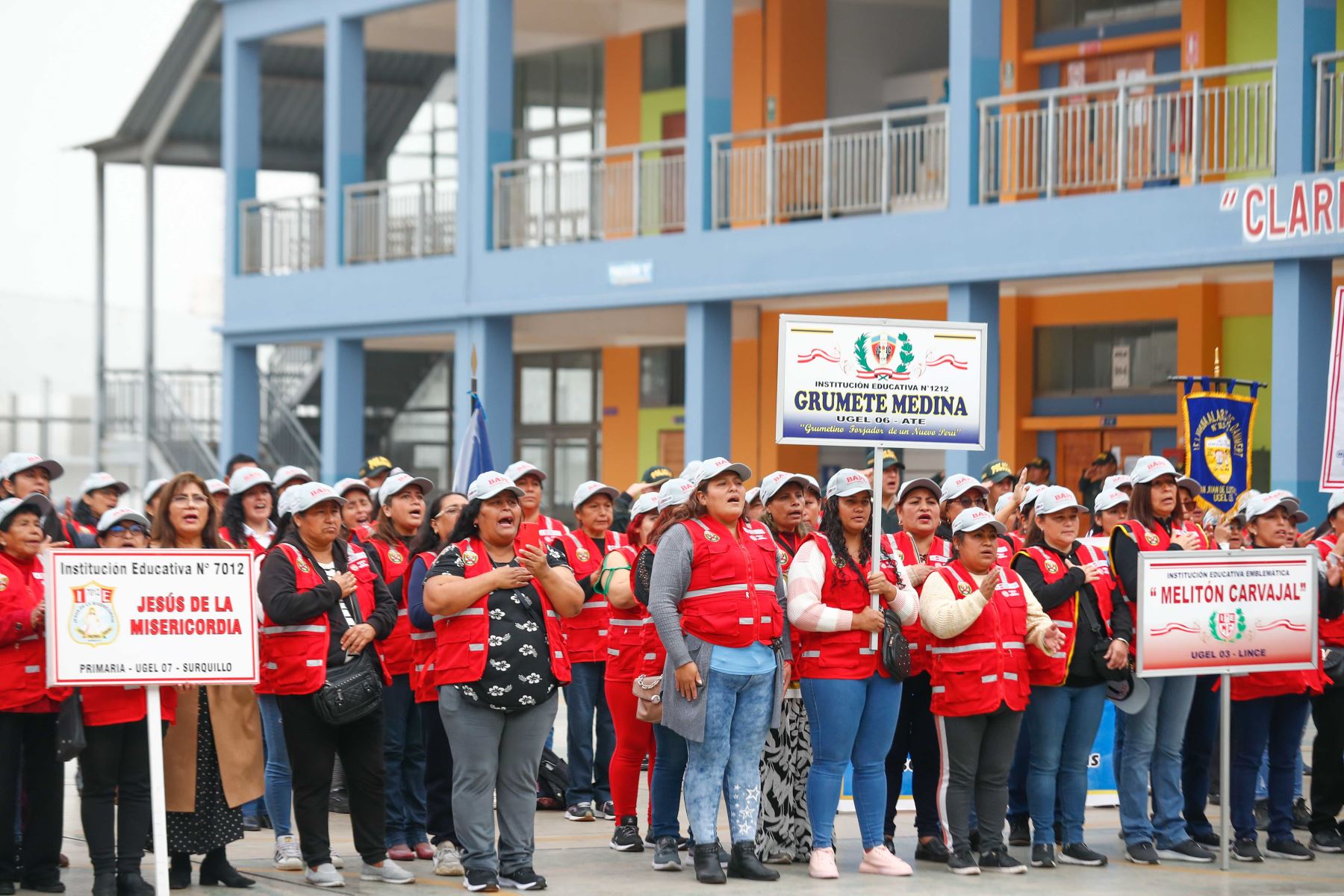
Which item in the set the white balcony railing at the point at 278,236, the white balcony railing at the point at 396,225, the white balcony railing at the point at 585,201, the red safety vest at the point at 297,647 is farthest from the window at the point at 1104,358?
the red safety vest at the point at 297,647

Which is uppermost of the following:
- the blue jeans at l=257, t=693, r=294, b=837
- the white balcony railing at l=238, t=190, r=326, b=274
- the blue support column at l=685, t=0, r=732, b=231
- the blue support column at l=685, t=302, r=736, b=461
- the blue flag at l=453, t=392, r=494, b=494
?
the blue support column at l=685, t=0, r=732, b=231

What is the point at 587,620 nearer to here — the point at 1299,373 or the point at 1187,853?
the point at 1187,853

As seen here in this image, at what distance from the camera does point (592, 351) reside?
1081 inches

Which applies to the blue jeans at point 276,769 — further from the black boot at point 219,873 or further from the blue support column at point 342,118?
the blue support column at point 342,118

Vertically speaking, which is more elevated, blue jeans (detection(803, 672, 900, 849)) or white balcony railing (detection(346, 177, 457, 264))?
white balcony railing (detection(346, 177, 457, 264))

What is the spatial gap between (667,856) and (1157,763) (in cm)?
263

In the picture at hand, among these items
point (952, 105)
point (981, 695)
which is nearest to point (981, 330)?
point (981, 695)

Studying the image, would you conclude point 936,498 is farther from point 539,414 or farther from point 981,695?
point 539,414

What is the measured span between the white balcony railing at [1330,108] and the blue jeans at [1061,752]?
28.7 feet

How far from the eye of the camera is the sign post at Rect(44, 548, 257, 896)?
25.4 ft

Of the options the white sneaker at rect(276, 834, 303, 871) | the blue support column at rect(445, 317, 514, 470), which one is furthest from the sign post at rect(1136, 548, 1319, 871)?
the blue support column at rect(445, 317, 514, 470)

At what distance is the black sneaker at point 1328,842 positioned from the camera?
9750 millimetres

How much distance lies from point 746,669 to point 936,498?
139 cm

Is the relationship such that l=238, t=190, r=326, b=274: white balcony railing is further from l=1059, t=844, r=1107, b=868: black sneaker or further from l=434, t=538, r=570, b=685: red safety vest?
l=1059, t=844, r=1107, b=868: black sneaker
